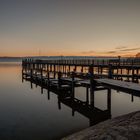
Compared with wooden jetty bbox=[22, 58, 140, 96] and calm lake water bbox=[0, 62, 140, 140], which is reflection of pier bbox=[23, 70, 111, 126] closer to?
wooden jetty bbox=[22, 58, 140, 96]

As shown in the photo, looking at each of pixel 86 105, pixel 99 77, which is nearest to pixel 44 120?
pixel 86 105

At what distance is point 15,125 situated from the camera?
12.9 m

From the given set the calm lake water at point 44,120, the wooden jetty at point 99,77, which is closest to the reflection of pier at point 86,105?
the wooden jetty at point 99,77

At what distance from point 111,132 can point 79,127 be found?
6442 mm

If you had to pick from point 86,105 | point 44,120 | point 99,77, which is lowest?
point 44,120

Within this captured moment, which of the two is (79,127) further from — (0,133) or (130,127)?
(130,127)

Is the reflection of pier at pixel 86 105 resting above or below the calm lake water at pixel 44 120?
above

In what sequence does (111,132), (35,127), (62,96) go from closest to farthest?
(111,132) < (35,127) < (62,96)

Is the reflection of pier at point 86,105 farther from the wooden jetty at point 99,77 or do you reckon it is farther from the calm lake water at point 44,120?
the calm lake water at point 44,120

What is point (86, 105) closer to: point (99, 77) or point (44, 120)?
point (99, 77)

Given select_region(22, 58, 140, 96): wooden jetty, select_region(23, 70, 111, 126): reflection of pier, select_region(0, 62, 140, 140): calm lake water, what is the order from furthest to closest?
select_region(23, 70, 111, 126): reflection of pier < select_region(22, 58, 140, 96): wooden jetty < select_region(0, 62, 140, 140): calm lake water

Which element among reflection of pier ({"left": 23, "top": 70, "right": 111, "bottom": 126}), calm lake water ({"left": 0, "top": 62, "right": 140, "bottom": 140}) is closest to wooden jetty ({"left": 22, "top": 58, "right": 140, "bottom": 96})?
reflection of pier ({"left": 23, "top": 70, "right": 111, "bottom": 126})

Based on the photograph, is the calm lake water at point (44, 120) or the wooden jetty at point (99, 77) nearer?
the calm lake water at point (44, 120)

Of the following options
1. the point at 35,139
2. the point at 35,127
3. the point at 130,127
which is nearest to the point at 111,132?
the point at 130,127
